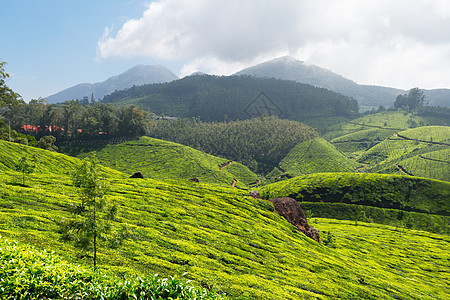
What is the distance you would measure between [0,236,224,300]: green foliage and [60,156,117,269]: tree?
5667 mm

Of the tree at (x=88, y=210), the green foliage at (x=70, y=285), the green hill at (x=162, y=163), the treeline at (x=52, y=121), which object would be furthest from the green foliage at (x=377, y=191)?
the treeline at (x=52, y=121)

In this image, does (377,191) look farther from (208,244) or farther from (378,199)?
(208,244)

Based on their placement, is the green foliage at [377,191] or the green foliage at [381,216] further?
the green foliage at [377,191]

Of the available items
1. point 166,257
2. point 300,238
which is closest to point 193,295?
point 166,257

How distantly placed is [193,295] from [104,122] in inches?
8104

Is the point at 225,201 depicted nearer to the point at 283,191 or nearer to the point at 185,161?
the point at 283,191

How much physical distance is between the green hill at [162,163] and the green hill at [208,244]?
10293 centimetres

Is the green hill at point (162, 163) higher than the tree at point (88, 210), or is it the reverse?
the tree at point (88, 210)

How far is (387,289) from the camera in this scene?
3750 centimetres

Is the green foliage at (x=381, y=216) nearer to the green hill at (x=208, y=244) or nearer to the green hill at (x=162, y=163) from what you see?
the green hill at (x=162, y=163)

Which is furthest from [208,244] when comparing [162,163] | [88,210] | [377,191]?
[162,163]

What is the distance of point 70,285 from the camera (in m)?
10.3

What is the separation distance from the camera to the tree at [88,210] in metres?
17.5

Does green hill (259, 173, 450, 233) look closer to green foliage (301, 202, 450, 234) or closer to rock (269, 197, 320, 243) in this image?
green foliage (301, 202, 450, 234)
